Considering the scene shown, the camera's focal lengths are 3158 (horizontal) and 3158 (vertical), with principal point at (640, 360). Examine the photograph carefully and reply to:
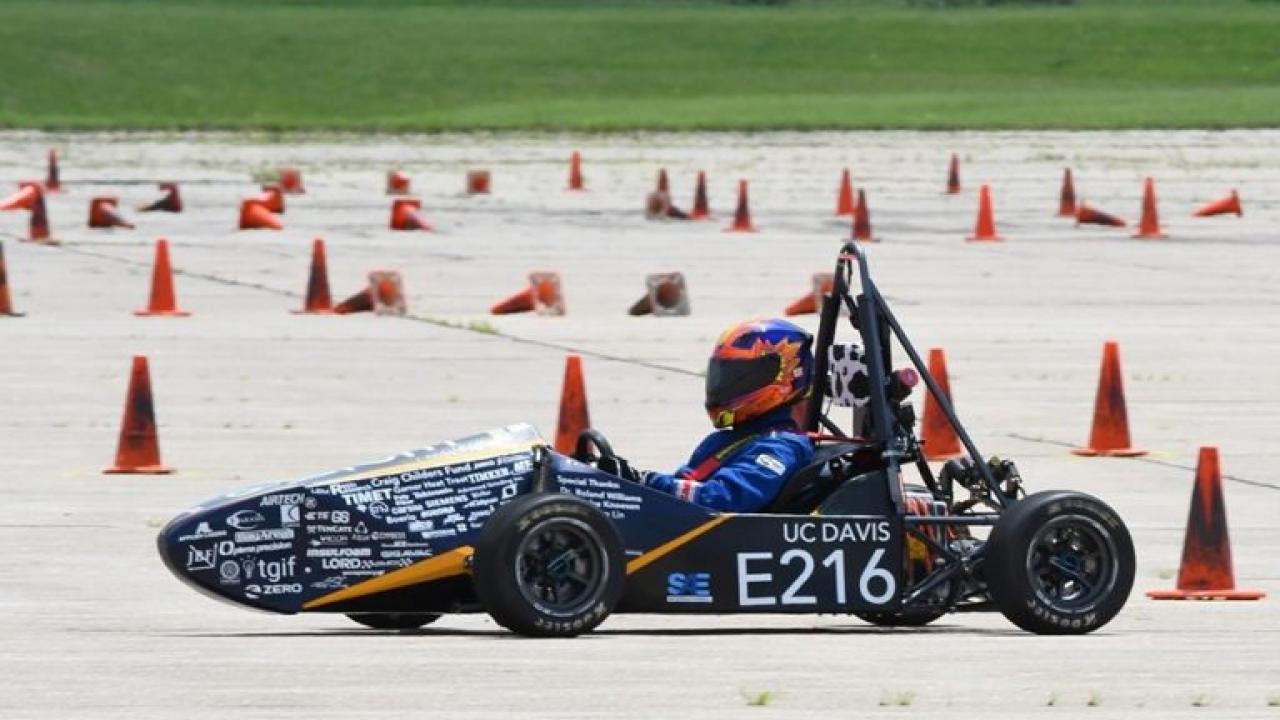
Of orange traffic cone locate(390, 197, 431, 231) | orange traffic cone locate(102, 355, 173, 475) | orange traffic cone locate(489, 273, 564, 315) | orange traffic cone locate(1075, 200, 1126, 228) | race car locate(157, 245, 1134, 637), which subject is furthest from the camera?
orange traffic cone locate(1075, 200, 1126, 228)

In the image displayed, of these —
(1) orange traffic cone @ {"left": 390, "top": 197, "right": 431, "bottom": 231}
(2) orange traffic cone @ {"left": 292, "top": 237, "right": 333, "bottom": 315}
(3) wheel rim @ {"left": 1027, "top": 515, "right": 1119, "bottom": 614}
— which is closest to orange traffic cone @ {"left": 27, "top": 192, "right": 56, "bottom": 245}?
(1) orange traffic cone @ {"left": 390, "top": 197, "right": 431, "bottom": 231}

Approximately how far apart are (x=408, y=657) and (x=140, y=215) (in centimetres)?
2937

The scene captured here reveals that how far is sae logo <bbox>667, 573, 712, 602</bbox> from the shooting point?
9891 mm

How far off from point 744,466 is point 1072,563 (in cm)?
110

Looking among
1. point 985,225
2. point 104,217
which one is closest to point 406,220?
point 104,217

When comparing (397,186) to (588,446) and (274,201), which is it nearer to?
(274,201)

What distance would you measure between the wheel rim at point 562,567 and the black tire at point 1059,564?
4.29ft

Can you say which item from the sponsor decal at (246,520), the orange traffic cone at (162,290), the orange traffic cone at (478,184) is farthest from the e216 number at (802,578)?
the orange traffic cone at (478,184)

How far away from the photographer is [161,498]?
14109 mm

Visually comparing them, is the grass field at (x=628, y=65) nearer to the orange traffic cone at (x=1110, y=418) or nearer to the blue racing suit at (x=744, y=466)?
the orange traffic cone at (x=1110, y=418)

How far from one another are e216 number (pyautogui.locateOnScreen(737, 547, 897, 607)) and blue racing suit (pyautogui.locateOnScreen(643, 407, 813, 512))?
0.22 m

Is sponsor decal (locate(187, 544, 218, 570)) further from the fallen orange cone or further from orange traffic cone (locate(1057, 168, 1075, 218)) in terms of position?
orange traffic cone (locate(1057, 168, 1075, 218))

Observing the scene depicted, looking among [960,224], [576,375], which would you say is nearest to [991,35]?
[960,224]

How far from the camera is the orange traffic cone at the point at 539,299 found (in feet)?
79.4
